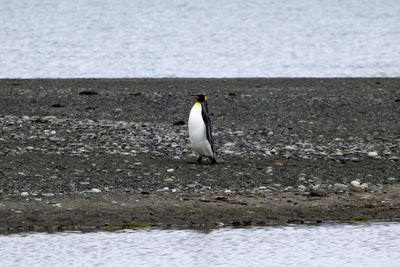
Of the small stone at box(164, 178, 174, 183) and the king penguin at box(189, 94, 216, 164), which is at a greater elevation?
the king penguin at box(189, 94, 216, 164)

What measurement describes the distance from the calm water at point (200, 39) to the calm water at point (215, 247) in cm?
2192

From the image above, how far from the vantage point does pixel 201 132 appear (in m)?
16.4

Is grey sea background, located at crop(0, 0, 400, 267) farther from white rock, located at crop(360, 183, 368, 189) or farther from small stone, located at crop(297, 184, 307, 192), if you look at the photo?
white rock, located at crop(360, 183, 368, 189)

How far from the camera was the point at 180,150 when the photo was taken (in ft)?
56.4

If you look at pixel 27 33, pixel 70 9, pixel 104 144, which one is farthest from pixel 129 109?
pixel 70 9

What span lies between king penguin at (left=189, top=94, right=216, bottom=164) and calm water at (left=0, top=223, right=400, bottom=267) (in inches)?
111

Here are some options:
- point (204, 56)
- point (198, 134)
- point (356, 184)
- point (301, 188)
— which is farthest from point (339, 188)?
point (204, 56)

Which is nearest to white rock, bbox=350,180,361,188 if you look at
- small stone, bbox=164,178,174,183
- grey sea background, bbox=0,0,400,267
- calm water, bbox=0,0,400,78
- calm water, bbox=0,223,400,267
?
grey sea background, bbox=0,0,400,267

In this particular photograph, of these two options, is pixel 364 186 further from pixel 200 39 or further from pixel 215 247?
pixel 200 39

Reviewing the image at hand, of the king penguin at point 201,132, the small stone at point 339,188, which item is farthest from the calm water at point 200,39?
the small stone at point 339,188

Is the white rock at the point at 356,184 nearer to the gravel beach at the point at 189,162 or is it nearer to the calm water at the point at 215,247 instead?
the gravel beach at the point at 189,162

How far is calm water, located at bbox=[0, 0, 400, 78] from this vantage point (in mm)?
38875

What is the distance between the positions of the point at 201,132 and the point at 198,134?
59 mm

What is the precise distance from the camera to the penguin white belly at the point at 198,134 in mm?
16219
